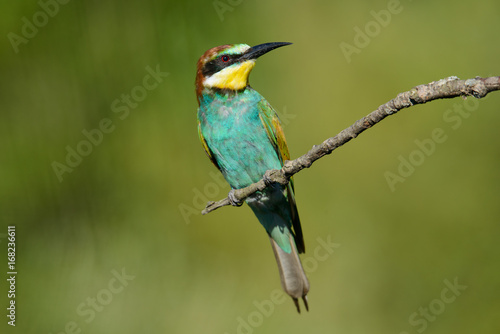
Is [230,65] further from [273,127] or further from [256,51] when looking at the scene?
[273,127]

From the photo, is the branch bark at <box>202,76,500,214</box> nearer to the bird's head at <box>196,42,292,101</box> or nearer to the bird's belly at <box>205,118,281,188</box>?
the bird's belly at <box>205,118,281,188</box>

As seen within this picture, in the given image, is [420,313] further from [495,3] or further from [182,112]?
[495,3]

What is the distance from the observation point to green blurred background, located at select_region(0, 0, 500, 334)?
3.33m

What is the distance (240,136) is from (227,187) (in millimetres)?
976

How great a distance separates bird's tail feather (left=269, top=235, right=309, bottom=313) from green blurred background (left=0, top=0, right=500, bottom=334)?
→ 0.68m

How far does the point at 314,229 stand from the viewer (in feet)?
12.4

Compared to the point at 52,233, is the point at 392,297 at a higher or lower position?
lower

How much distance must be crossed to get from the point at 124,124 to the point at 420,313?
8.36ft

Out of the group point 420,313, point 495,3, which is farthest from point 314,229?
point 495,3

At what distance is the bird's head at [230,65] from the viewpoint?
2.77 m

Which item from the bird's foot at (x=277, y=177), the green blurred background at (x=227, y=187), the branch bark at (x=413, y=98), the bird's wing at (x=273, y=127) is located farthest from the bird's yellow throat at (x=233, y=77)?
the branch bark at (x=413, y=98)

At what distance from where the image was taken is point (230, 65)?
9.14ft

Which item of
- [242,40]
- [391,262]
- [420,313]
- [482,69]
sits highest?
[242,40]

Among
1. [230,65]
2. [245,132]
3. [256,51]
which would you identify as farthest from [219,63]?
[245,132]
